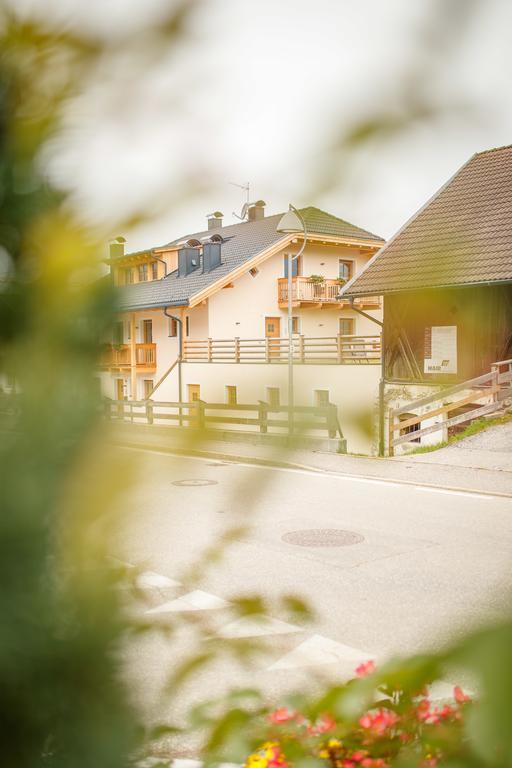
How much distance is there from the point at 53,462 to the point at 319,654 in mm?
4130

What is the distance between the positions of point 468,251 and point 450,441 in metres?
14.1

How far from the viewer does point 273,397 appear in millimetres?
737

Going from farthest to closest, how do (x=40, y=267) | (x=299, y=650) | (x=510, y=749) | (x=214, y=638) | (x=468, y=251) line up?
(x=299, y=650) → (x=214, y=638) → (x=40, y=267) → (x=468, y=251) → (x=510, y=749)

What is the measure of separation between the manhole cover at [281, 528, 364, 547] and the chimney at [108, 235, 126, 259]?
6.74 m

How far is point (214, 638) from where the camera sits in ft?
3.18

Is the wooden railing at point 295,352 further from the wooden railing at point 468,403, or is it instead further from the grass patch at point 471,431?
the grass patch at point 471,431

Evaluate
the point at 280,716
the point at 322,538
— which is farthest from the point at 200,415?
the point at 322,538

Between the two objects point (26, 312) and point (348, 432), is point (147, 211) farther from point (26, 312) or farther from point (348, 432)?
point (348, 432)

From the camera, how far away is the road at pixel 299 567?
86cm

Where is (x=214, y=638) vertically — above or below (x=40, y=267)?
below

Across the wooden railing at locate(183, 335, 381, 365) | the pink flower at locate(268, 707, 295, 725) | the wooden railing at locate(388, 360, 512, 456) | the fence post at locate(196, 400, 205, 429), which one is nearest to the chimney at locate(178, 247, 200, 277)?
the wooden railing at locate(388, 360, 512, 456)

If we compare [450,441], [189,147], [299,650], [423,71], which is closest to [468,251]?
[423,71]

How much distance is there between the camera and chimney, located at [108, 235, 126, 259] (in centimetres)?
80

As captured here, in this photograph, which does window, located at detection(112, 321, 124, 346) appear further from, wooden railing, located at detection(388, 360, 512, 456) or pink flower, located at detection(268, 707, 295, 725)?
wooden railing, located at detection(388, 360, 512, 456)
